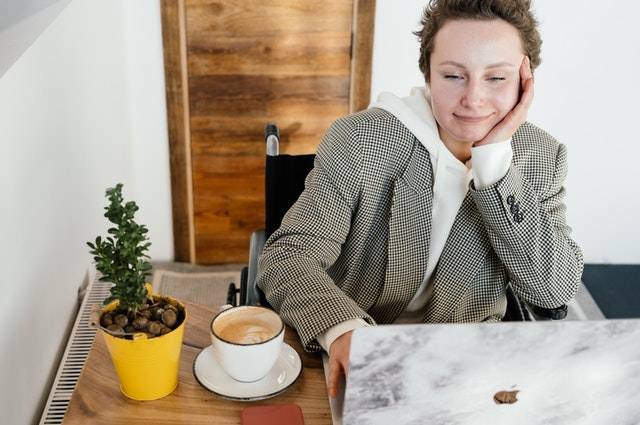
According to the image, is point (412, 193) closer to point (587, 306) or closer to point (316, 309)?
point (316, 309)

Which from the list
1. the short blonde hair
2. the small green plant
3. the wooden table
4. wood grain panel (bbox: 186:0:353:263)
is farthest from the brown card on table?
wood grain panel (bbox: 186:0:353:263)

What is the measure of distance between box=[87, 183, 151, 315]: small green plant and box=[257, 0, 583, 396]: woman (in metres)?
0.33

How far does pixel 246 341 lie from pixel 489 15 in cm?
78

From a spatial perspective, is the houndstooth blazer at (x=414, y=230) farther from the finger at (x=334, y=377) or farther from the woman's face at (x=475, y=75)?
the finger at (x=334, y=377)

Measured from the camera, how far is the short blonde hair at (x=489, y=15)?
1.41 m

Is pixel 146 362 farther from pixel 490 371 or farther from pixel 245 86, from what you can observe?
pixel 245 86

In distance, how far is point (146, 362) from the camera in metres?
1.05

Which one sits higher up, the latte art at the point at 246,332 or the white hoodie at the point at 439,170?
the white hoodie at the point at 439,170

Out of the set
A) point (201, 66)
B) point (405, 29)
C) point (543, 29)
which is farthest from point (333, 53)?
point (543, 29)

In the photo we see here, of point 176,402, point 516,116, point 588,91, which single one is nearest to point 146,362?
point 176,402

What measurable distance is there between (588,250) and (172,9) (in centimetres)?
194

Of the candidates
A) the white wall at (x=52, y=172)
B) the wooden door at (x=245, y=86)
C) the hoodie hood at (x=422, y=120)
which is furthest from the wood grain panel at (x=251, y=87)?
the hoodie hood at (x=422, y=120)

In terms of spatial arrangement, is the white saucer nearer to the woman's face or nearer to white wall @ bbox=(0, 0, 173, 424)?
white wall @ bbox=(0, 0, 173, 424)

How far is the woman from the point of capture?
4.58ft
